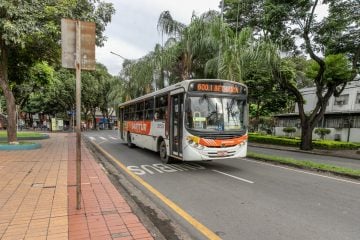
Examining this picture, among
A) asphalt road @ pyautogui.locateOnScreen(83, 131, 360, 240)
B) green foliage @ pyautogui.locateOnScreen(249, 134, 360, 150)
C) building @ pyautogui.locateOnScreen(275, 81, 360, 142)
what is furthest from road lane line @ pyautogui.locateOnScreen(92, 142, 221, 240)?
building @ pyautogui.locateOnScreen(275, 81, 360, 142)

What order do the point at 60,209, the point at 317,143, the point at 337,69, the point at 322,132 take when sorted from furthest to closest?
the point at 322,132 < the point at 317,143 < the point at 337,69 < the point at 60,209

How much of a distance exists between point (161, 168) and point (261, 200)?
483cm

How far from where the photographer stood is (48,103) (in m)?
47.1

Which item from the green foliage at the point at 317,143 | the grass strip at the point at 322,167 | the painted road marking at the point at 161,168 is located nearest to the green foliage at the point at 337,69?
the green foliage at the point at 317,143

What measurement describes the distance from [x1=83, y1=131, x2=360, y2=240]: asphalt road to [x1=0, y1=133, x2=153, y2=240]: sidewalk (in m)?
1.05

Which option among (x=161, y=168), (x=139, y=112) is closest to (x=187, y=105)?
(x=161, y=168)

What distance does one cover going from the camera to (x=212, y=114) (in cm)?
988

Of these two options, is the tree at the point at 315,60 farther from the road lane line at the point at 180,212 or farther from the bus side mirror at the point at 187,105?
the road lane line at the point at 180,212

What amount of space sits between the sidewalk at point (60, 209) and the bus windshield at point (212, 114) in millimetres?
A: 3433

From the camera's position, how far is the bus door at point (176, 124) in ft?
33.3

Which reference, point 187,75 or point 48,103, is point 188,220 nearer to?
point 187,75

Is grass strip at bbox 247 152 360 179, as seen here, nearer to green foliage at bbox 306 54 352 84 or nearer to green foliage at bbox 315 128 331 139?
green foliage at bbox 306 54 352 84

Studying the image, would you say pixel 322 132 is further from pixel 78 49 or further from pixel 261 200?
pixel 78 49

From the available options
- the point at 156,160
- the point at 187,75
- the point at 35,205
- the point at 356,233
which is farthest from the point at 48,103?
the point at 356,233
